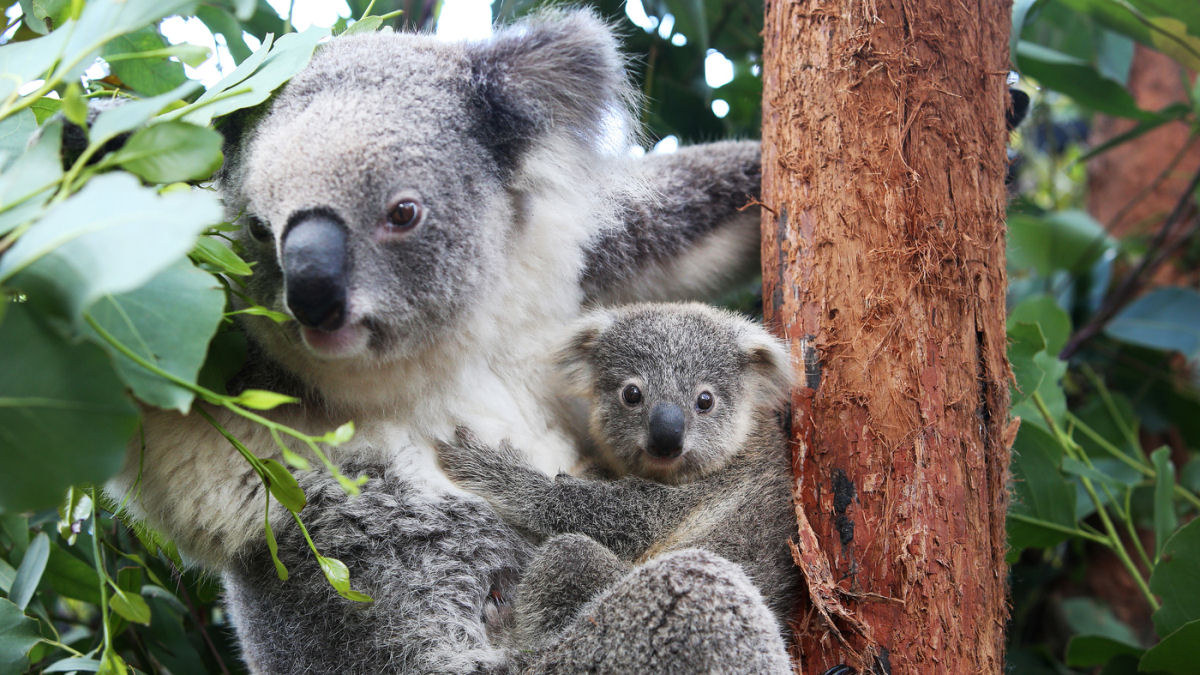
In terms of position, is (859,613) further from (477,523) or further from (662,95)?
(662,95)

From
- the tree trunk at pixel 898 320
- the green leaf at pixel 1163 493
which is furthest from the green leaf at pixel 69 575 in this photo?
the green leaf at pixel 1163 493

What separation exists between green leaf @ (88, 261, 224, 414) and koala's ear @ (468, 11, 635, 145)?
0.89 metres

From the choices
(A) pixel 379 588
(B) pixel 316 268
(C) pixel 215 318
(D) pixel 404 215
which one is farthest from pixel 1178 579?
(C) pixel 215 318

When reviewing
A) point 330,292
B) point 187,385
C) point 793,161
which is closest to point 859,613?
point 793,161

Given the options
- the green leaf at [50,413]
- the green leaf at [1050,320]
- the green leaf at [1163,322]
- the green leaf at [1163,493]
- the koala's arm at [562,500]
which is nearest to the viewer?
the green leaf at [50,413]

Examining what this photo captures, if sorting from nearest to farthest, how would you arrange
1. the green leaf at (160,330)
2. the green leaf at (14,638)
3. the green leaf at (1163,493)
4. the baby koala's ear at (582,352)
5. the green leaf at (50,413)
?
the green leaf at (50,413) → the green leaf at (160,330) → the green leaf at (14,638) → the baby koala's ear at (582,352) → the green leaf at (1163,493)

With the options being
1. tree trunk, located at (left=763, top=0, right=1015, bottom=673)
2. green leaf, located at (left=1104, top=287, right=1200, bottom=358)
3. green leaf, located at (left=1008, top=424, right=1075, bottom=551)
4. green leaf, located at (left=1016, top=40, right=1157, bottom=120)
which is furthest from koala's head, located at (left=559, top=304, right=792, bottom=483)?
green leaf, located at (left=1104, top=287, right=1200, bottom=358)

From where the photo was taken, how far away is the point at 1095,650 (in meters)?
2.78

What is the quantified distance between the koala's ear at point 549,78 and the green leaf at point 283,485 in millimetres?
882

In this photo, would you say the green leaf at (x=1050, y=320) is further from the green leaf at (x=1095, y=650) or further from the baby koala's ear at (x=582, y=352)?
the baby koala's ear at (x=582, y=352)

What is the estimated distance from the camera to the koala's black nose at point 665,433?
2125 mm

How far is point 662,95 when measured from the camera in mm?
3301

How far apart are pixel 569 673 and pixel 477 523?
46cm

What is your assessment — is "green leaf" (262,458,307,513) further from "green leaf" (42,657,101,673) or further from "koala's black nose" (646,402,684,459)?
"koala's black nose" (646,402,684,459)
